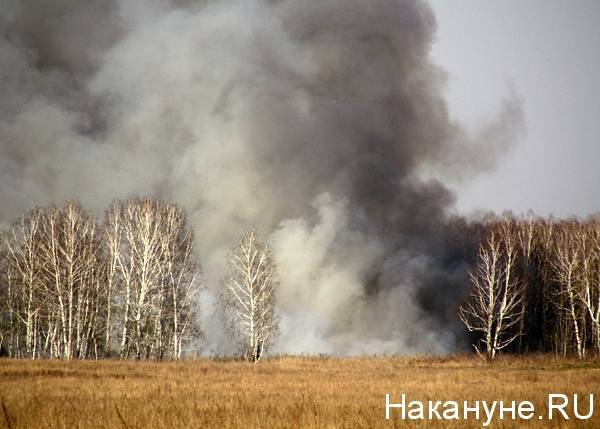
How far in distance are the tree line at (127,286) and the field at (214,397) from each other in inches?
360

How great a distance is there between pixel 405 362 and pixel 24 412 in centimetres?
2487

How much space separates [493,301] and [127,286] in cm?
2416

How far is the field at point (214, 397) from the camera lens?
9.58 meters

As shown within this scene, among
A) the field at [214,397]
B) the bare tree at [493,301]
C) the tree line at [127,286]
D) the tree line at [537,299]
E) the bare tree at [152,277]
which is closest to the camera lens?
the field at [214,397]

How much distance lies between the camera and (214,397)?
45.8ft

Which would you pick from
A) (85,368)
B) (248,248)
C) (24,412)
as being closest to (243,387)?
(24,412)

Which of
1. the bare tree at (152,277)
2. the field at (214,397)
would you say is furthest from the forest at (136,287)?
the field at (214,397)

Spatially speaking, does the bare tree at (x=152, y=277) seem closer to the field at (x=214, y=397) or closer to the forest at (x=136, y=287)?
the forest at (x=136, y=287)

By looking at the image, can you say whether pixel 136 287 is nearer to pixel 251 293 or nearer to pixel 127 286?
pixel 127 286

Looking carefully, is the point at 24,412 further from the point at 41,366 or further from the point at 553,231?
the point at 553,231

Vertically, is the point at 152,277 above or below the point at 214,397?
above

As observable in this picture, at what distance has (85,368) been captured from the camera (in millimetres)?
22578

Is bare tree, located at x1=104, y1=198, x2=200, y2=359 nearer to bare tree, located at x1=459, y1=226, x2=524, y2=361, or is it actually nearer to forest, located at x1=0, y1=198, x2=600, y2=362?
forest, located at x1=0, y1=198, x2=600, y2=362

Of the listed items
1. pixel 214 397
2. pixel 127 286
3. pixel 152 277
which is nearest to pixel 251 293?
pixel 127 286
